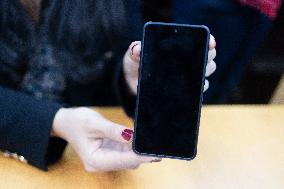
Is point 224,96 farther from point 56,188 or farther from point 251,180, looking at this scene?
point 56,188

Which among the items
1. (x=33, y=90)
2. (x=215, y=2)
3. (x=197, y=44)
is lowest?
(x=33, y=90)

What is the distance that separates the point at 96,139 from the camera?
56cm

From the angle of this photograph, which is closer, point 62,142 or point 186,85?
point 186,85

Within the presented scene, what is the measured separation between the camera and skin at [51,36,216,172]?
52 cm

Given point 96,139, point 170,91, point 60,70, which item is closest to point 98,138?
point 96,139

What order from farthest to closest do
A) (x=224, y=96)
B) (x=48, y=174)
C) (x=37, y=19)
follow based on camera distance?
(x=224, y=96), (x=37, y=19), (x=48, y=174)

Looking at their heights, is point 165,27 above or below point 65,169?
above

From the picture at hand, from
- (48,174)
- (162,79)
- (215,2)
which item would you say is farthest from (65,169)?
(215,2)

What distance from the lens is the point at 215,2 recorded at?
0.88 meters

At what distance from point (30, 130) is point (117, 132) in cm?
13

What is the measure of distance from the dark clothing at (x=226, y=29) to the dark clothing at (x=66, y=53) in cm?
14

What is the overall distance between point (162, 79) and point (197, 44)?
5cm

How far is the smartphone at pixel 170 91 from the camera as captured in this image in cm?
47

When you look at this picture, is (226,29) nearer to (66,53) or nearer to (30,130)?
(66,53)
